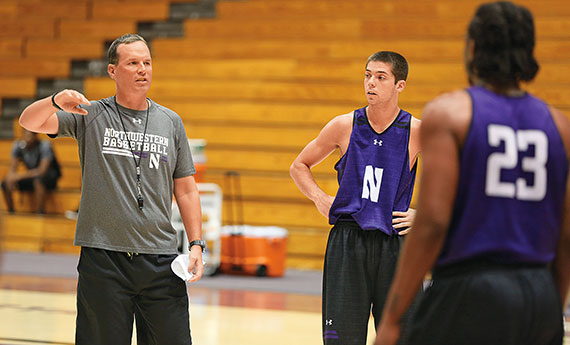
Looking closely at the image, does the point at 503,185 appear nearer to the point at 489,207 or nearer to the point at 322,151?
the point at 489,207

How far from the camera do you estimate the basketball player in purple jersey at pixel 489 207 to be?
1.72 metres

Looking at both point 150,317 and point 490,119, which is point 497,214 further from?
point 150,317

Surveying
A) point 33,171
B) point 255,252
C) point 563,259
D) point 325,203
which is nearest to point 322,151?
point 325,203

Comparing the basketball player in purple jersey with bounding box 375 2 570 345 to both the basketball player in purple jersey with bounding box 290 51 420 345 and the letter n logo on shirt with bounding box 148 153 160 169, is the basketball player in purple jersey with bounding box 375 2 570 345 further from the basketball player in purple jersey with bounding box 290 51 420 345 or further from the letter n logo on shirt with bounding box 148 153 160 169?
the letter n logo on shirt with bounding box 148 153 160 169

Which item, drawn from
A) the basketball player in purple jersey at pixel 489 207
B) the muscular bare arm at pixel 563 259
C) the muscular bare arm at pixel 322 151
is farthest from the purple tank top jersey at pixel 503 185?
the muscular bare arm at pixel 322 151

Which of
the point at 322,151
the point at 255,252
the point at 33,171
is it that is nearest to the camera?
the point at 322,151

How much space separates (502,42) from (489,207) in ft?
1.22

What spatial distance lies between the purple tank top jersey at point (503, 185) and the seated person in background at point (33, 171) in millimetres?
8649

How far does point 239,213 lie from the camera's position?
930 cm

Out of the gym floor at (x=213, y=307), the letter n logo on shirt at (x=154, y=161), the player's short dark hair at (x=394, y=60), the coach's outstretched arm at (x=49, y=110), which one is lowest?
the gym floor at (x=213, y=307)

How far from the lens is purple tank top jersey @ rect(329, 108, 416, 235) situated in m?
3.19

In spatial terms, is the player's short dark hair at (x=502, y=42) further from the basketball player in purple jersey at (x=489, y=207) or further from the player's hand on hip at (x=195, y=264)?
the player's hand on hip at (x=195, y=264)

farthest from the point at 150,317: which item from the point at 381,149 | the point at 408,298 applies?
the point at 408,298

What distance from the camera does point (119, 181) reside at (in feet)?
9.73
